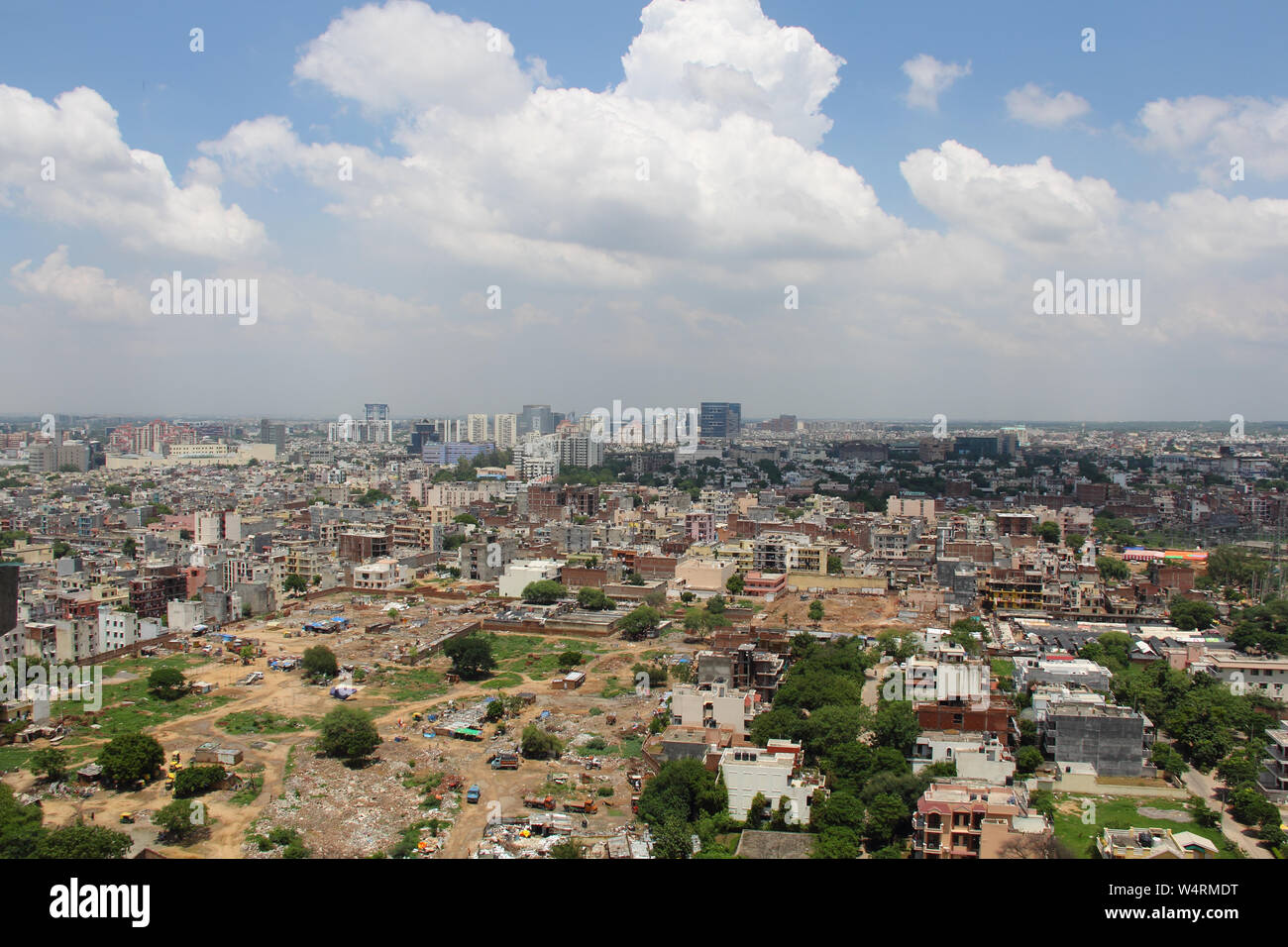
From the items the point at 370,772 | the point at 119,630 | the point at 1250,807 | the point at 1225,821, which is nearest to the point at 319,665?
the point at 119,630

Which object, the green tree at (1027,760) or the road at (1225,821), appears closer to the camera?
the road at (1225,821)

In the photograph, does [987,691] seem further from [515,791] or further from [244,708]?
[244,708]

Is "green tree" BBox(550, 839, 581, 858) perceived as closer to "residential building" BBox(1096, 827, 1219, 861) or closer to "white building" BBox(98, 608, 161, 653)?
"residential building" BBox(1096, 827, 1219, 861)

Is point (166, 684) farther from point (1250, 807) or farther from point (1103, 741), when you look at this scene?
point (1250, 807)

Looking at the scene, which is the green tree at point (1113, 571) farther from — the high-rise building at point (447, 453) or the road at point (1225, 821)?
the high-rise building at point (447, 453)

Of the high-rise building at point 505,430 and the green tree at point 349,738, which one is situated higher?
the high-rise building at point 505,430

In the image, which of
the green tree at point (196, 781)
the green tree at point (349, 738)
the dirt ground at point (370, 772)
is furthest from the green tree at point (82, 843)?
the green tree at point (349, 738)

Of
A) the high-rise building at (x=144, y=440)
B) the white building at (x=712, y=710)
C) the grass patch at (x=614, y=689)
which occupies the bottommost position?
the grass patch at (x=614, y=689)
